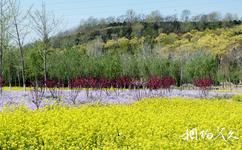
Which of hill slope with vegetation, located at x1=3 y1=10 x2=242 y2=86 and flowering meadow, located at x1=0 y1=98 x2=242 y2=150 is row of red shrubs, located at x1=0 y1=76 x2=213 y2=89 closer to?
hill slope with vegetation, located at x1=3 y1=10 x2=242 y2=86

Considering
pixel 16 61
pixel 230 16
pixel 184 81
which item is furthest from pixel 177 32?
pixel 16 61

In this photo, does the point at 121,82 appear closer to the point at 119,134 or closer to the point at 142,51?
the point at 119,134

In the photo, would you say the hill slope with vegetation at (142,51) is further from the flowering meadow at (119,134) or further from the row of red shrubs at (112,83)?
the flowering meadow at (119,134)

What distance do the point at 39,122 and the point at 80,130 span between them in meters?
1.61

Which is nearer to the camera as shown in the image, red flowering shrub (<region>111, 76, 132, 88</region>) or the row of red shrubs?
the row of red shrubs

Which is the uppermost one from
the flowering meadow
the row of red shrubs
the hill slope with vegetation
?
the hill slope with vegetation

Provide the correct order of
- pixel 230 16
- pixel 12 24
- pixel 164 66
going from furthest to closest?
pixel 230 16 < pixel 164 66 < pixel 12 24

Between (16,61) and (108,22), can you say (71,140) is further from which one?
(108,22)

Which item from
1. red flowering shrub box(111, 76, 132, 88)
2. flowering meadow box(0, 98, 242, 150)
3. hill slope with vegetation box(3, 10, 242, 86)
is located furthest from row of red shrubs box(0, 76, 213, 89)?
flowering meadow box(0, 98, 242, 150)

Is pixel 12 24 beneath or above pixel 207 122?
above

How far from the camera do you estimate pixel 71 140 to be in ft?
20.7

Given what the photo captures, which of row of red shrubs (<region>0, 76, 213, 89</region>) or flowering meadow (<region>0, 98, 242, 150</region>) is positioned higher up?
row of red shrubs (<region>0, 76, 213, 89</region>)

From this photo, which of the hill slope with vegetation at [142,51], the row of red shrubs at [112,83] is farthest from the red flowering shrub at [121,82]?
the hill slope with vegetation at [142,51]

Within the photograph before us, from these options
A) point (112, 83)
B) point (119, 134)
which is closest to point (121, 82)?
point (112, 83)
